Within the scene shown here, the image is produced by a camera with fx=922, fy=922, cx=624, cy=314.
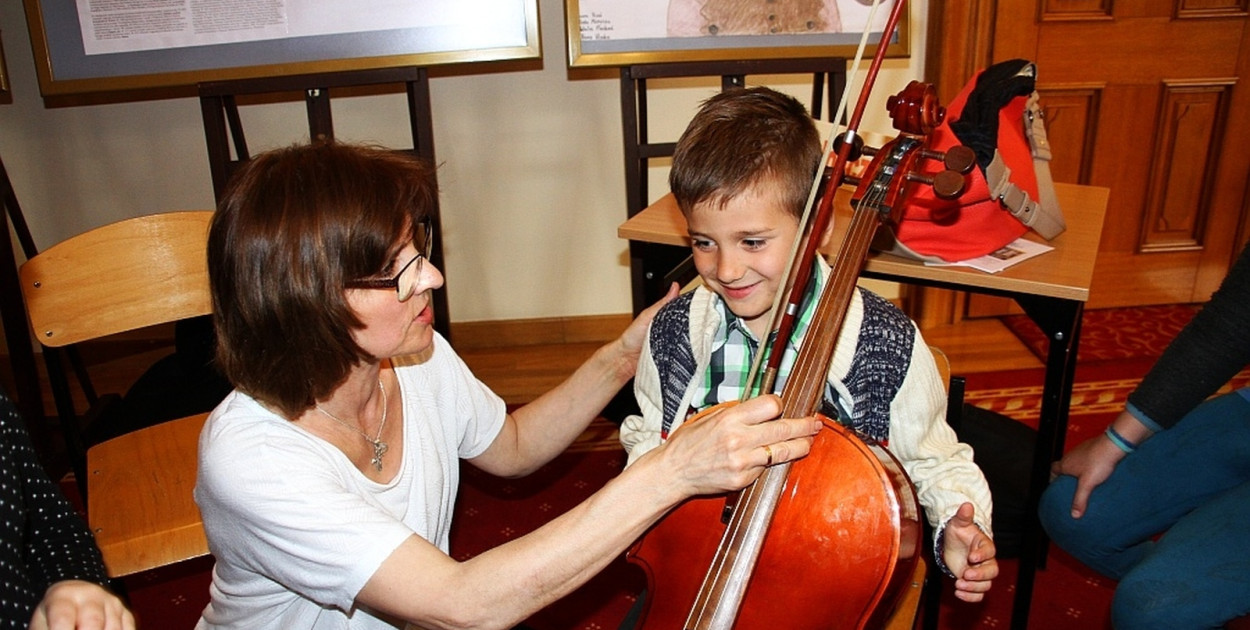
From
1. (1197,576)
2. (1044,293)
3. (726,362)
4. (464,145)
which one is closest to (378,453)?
(726,362)

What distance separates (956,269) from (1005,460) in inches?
22.6

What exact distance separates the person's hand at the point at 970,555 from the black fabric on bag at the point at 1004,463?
87 centimetres

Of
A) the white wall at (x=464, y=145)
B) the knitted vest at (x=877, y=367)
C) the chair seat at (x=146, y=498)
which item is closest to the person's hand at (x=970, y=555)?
the knitted vest at (x=877, y=367)

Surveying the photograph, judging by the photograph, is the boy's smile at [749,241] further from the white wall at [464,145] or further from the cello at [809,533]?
the white wall at [464,145]

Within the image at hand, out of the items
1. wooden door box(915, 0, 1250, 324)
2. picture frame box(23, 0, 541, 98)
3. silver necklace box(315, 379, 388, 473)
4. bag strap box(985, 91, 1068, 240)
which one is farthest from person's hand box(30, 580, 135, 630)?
wooden door box(915, 0, 1250, 324)

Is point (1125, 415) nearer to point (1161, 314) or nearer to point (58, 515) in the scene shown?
point (58, 515)

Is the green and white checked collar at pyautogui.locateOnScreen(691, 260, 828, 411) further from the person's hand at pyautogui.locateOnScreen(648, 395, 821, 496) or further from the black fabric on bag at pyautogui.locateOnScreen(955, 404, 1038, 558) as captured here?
the black fabric on bag at pyautogui.locateOnScreen(955, 404, 1038, 558)

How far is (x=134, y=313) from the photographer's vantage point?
1780mm

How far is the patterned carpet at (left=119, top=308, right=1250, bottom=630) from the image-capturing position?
1.95m

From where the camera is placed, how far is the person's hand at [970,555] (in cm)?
107

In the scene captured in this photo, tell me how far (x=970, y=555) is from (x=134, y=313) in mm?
1549

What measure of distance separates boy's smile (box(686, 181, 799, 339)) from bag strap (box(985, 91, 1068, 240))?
792 mm

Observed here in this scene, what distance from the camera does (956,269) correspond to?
182cm

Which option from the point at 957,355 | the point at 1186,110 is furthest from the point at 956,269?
the point at 1186,110
